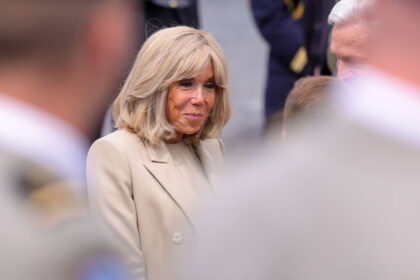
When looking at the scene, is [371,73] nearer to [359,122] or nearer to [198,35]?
[359,122]

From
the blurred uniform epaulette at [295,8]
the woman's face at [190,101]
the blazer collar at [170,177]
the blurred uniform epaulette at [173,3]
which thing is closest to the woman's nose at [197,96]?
the woman's face at [190,101]

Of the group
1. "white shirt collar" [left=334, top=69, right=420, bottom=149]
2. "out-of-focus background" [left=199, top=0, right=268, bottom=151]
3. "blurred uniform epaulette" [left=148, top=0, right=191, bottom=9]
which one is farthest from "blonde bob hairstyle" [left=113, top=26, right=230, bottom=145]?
"out-of-focus background" [left=199, top=0, right=268, bottom=151]

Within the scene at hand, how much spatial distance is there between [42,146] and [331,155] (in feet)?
1.30

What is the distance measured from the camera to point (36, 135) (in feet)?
3.60

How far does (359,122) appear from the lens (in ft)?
3.36

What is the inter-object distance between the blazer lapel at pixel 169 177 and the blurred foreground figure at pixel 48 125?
3.92ft

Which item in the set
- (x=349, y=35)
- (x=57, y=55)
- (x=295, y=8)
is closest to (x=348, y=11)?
(x=349, y=35)

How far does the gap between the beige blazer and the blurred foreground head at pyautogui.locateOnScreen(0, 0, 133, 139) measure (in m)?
1.16

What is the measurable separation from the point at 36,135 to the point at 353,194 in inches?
17.3

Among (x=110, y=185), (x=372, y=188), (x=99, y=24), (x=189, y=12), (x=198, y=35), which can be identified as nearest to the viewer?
(x=372, y=188)

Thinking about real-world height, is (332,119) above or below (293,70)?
above

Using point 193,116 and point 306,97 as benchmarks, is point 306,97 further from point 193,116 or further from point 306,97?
point 193,116

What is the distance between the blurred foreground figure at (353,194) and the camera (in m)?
1.01

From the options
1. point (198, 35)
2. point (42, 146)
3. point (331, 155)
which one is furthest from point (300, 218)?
point (198, 35)
